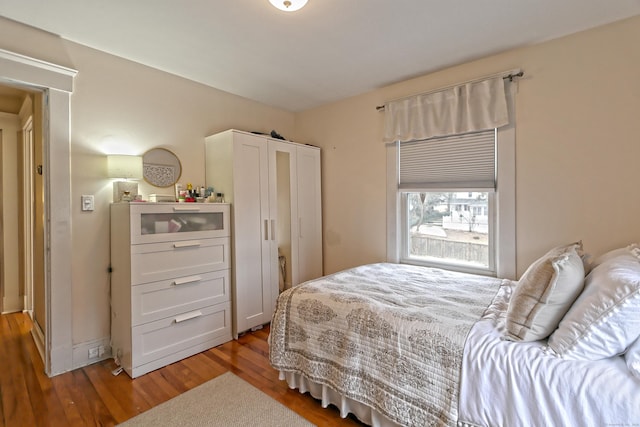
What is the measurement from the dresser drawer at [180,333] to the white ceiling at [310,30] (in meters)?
2.18

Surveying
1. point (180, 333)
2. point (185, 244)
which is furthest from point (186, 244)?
point (180, 333)

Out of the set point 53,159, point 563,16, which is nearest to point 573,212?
point 563,16

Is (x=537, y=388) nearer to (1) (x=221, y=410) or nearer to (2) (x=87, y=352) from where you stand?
(1) (x=221, y=410)

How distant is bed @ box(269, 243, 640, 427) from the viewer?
43.1 inches

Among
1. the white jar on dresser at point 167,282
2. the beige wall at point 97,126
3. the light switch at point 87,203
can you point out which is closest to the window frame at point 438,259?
the white jar on dresser at point 167,282

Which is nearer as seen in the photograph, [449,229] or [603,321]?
[603,321]

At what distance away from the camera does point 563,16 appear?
200 cm

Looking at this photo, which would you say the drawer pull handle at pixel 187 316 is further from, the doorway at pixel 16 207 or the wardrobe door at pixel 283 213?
the doorway at pixel 16 207

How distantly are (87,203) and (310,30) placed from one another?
7.17 feet

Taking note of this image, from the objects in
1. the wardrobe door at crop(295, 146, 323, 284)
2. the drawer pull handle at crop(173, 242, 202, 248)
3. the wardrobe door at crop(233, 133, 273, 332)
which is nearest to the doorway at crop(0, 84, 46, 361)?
the drawer pull handle at crop(173, 242, 202, 248)

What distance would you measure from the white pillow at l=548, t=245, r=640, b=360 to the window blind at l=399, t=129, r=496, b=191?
1524 millimetres

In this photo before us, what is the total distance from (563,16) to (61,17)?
3391mm

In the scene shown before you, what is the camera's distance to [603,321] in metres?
1.12

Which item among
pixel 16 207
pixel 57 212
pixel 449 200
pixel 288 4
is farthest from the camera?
pixel 16 207
